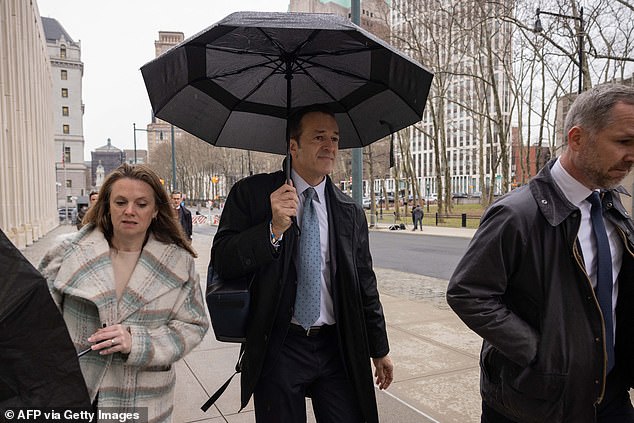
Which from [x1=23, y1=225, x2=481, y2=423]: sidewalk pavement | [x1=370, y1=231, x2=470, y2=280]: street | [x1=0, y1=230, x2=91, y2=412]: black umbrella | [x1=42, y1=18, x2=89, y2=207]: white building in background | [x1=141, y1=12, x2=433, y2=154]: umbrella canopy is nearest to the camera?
[x1=0, y1=230, x2=91, y2=412]: black umbrella

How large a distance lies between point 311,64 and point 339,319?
1416mm

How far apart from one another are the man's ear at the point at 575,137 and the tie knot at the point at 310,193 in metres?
1.20

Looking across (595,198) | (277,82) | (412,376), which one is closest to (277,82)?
(277,82)

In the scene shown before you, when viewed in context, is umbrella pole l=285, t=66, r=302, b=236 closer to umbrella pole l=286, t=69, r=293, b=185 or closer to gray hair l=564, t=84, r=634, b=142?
umbrella pole l=286, t=69, r=293, b=185

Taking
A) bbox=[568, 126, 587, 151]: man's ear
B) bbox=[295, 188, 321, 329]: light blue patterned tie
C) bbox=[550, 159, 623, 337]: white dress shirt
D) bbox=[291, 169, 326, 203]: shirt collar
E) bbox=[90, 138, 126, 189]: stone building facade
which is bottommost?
bbox=[295, 188, 321, 329]: light blue patterned tie

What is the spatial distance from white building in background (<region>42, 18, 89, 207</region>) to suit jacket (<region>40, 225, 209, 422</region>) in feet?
279

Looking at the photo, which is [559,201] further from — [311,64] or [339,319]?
[311,64]

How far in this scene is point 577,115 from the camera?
7.07ft

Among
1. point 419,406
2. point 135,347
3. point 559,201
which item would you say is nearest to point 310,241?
point 135,347

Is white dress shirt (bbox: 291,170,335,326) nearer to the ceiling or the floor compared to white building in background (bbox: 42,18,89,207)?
nearer to the floor

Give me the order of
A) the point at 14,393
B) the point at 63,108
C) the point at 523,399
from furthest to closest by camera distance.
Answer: the point at 63,108
the point at 523,399
the point at 14,393

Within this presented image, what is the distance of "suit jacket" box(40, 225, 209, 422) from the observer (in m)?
2.22

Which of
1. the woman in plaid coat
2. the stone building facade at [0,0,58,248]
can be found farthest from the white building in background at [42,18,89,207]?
the woman in plaid coat

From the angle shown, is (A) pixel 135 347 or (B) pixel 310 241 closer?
(A) pixel 135 347
